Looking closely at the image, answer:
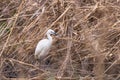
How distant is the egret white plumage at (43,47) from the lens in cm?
274

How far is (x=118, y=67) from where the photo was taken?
261 centimetres

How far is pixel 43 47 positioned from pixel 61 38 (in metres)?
0.26

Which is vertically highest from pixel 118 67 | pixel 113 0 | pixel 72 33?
pixel 113 0

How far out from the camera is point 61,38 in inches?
116

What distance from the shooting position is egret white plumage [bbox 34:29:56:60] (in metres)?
2.74

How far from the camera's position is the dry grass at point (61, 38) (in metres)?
2.65

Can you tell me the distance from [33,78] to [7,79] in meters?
0.23

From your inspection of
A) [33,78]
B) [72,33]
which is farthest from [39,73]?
[72,33]

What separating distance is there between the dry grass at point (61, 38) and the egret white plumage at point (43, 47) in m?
0.08

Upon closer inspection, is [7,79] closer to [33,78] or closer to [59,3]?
[33,78]

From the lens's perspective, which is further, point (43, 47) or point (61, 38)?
point (61, 38)

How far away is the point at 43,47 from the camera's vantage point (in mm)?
2732

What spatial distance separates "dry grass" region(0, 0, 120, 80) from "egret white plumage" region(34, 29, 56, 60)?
81mm

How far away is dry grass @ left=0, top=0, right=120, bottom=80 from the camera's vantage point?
265 cm
